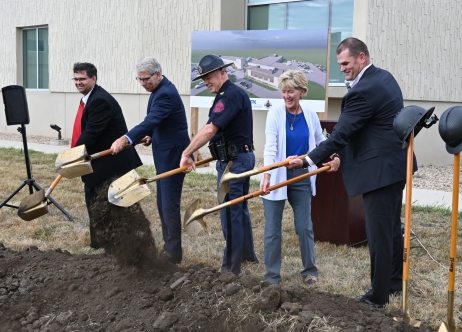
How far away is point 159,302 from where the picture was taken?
4.40 m

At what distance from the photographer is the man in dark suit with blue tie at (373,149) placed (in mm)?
4676

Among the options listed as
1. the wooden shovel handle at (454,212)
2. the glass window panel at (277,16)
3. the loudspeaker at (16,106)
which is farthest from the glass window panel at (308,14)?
the wooden shovel handle at (454,212)

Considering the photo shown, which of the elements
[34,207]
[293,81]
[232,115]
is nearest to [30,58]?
[34,207]

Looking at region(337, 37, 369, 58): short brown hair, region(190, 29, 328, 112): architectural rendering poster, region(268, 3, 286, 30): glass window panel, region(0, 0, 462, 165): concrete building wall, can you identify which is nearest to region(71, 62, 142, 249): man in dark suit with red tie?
region(337, 37, 369, 58): short brown hair

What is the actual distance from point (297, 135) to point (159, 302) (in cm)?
193

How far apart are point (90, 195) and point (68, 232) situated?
1060mm

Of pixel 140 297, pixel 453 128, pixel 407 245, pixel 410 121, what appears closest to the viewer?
pixel 453 128

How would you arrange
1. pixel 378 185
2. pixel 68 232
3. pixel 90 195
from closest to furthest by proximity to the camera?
1. pixel 378 185
2. pixel 90 195
3. pixel 68 232

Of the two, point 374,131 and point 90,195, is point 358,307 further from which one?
point 90,195

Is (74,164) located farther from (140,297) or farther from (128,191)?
(140,297)

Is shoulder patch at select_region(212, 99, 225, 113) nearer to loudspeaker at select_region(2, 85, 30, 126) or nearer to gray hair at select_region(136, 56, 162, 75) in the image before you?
gray hair at select_region(136, 56, 162, 75)

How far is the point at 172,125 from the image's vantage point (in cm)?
615

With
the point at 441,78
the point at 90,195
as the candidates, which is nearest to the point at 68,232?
the point at 90,195

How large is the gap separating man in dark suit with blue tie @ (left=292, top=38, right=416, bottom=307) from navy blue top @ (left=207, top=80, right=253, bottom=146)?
817mm
